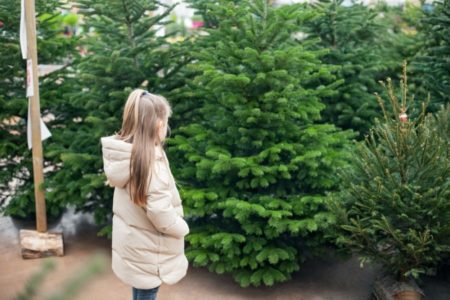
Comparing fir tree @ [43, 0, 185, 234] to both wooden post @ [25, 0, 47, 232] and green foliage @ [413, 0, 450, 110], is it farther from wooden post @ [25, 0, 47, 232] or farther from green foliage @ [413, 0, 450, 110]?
green foliage @ [413, 0, 450, 110]

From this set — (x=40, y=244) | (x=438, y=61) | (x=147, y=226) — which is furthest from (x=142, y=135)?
(x=438, y=61)

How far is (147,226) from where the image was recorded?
9.91ft

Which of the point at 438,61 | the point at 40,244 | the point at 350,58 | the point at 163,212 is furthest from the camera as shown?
Answer: the point at 350,58

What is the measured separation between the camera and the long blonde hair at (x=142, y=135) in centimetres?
286

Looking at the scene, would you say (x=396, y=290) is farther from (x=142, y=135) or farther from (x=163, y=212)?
(x=142, y=135)

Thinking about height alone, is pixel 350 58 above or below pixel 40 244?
above

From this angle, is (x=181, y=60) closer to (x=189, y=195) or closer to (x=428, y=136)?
(x=189, y=195)

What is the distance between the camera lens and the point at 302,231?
437cm

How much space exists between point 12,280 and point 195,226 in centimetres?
171

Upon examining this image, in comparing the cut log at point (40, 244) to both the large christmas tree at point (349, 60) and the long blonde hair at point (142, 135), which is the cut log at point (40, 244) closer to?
the long blonde hair at point (142, 135)

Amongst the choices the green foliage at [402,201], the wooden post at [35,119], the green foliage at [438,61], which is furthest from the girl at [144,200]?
the green foliage at [438,61]

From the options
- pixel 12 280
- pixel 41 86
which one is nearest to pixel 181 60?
pixel 41 86

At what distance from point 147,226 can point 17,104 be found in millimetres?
3285

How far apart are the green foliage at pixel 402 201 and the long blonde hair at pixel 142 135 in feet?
5.39
